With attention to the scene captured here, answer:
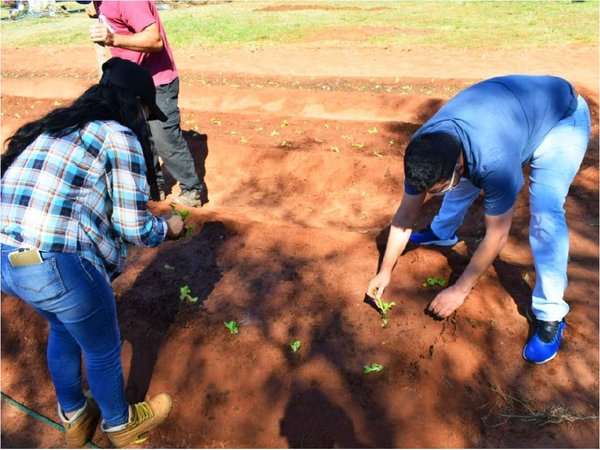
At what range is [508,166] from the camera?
8.00ft

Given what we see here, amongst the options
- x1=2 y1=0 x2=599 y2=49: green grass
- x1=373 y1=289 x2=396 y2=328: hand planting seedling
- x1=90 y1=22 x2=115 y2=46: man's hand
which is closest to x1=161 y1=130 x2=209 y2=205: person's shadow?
x1=90 y1=22 x2=115 y2=46: man's hand

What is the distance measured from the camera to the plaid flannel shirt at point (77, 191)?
6.93 feet

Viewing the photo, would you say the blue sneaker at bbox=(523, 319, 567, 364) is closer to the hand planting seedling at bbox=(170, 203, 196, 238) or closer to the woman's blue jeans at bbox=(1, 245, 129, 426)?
the woman's blue jeans at bbox=(1, 245, 129, 426)

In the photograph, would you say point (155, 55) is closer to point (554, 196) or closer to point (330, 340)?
point (330, 340)

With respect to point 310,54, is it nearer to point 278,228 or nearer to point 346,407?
point 278,228

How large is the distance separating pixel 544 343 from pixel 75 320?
274 cm

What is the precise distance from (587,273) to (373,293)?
1.88m

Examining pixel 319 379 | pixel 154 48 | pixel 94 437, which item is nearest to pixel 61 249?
pixel 94 437

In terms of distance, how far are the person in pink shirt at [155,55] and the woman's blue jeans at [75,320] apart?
8.51 ft

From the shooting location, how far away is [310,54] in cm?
1428

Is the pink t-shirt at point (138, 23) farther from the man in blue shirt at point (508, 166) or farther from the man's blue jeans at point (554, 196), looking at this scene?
the man's blue jeans at point (554, 196)

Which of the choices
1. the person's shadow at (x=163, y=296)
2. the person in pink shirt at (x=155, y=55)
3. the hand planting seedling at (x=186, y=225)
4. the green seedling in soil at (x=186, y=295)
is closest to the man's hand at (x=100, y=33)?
the person in pink shirt at (x=155, y=55)

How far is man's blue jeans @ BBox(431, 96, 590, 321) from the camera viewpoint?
2.87 metres

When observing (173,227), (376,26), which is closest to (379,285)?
(173,227)
